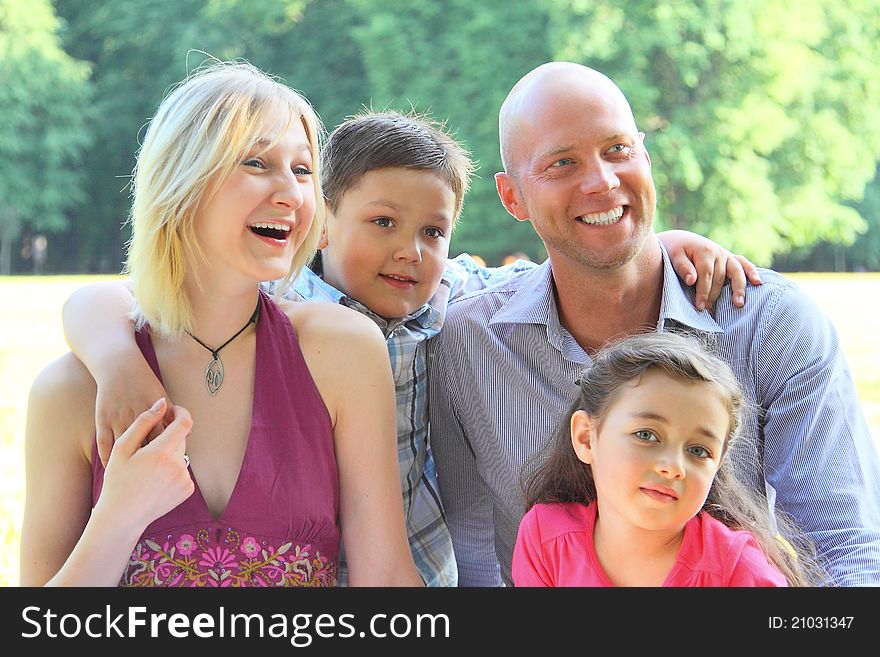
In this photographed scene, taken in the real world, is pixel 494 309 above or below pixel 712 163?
below

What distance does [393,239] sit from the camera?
2.79 m

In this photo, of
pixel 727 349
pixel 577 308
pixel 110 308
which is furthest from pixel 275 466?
pixel 727 349

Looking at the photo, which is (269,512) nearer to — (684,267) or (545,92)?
(684,267)

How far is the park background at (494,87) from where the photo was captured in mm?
25531

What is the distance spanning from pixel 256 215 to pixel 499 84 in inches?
936

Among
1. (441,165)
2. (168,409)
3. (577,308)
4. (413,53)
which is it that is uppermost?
(413,53)

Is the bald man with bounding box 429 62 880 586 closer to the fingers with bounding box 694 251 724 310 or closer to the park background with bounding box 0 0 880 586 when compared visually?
the fingers with bounding box 694 251 724 310

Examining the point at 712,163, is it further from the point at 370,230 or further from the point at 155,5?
the point at 370,230

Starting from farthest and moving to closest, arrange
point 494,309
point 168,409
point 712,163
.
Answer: point 712,163
point 494,309
point 168,409

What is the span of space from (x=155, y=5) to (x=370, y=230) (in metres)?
Result: 30.5

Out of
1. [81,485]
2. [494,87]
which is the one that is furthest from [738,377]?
[494,87]

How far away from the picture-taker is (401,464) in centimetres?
286

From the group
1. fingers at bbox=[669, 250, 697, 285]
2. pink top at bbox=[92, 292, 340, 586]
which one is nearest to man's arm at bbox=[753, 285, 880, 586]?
fingers at bbox=[669, 250, 697, 285]

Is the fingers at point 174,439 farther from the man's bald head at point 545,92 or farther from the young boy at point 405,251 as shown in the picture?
the man's bald head at point 545,92
